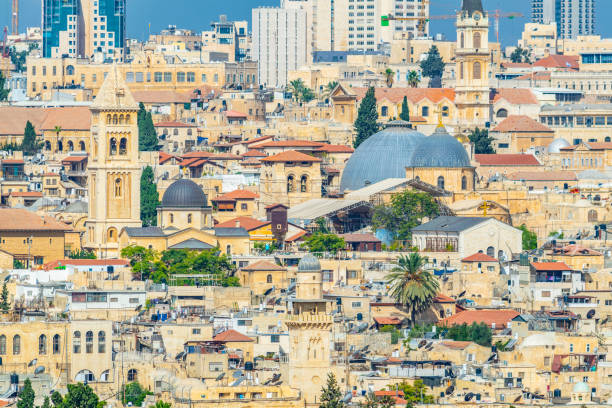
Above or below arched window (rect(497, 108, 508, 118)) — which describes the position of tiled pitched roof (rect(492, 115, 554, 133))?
below

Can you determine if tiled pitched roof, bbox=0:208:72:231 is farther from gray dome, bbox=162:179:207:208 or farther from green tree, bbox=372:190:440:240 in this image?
green tree, bbox=372:190:440:240

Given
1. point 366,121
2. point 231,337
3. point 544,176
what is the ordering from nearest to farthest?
point 231,337, point 544,176, point 366,121

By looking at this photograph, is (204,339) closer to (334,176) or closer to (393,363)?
(393,363)

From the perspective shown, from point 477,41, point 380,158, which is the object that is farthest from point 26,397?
point 477,41

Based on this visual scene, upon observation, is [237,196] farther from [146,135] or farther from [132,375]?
[132,375]

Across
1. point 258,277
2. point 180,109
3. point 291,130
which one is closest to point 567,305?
point 258,277

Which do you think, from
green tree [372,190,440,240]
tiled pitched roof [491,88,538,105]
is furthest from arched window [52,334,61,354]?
tiled pitched roof [491,88,538,105]
